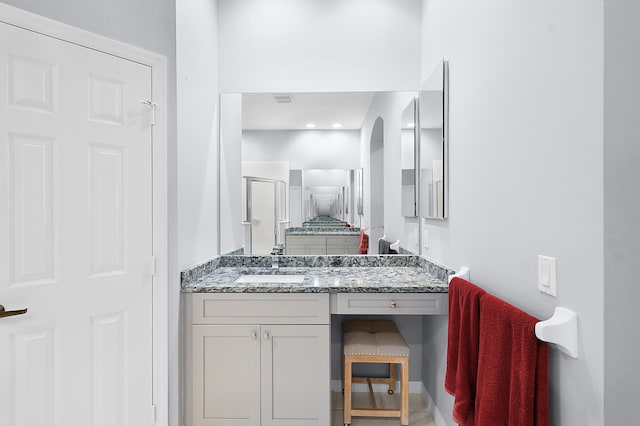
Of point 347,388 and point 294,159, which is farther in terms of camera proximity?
point 294,159

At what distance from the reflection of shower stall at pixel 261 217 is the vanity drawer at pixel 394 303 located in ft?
2.54

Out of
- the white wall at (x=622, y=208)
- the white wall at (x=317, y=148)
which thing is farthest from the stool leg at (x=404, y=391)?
the white wall at (x=317, y=148)

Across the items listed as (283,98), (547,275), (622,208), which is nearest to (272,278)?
(283,98)

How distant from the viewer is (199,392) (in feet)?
6.26

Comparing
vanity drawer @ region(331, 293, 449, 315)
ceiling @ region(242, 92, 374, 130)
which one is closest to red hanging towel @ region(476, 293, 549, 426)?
vanity drawer @ region(331, 293, 449, 315)

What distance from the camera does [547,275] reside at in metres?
1.06

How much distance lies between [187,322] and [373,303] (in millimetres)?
974

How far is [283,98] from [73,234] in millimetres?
1497

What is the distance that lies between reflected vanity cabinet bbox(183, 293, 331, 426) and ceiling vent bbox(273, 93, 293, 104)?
1322 mm

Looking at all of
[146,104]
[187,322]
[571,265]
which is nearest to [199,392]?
[187,322]

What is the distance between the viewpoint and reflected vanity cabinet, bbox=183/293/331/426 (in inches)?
74.7

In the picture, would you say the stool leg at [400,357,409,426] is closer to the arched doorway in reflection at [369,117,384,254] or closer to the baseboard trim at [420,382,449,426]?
the baseboard trim at [420,382,449,426]

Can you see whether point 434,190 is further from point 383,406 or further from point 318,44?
point 383,406

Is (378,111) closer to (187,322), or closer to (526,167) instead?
(526,167)
